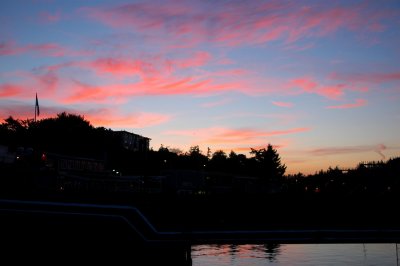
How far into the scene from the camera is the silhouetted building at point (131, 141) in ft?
460

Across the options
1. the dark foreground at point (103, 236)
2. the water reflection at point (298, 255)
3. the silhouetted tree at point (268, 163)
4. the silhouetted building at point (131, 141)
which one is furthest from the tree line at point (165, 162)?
the dark foreground at point (103, 236)

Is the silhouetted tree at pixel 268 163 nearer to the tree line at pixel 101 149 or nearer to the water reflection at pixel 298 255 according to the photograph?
the tree line at pixel 101 149

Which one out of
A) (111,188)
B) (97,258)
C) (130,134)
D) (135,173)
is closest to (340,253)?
(97,258)

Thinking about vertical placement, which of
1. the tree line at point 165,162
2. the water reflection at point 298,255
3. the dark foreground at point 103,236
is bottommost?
the water reflection at point 298,255

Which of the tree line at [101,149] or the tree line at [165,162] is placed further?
the tree line at [101,149]

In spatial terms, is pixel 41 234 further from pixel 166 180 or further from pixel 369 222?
pixel 166 180

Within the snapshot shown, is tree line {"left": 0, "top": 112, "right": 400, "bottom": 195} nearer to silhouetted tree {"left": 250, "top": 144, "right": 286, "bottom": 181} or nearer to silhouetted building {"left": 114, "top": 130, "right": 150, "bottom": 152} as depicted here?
silhouetted tree {"left": 250, "top": 144, "right": 286, "bottom": 181}

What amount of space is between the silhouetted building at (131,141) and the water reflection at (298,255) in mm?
121152

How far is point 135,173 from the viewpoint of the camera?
92.2 meters

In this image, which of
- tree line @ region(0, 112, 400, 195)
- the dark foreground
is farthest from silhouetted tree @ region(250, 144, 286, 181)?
the dark foreground

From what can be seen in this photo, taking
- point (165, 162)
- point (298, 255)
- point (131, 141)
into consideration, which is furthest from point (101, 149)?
point (298, 255)

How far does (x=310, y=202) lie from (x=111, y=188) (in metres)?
26.5

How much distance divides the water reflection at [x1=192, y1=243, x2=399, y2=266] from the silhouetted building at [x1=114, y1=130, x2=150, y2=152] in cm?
12115

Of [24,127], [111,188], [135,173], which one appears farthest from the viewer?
[24,127]
